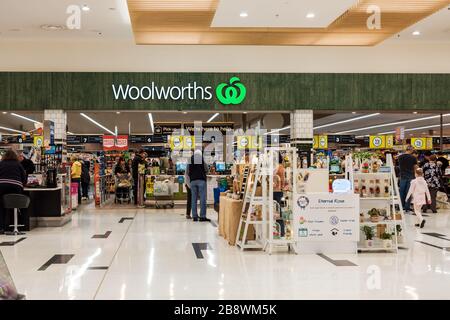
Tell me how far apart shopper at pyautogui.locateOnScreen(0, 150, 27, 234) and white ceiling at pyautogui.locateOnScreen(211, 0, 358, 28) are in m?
4.66

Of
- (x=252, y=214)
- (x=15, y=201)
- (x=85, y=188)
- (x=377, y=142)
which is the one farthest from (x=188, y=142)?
(x=252, y=214)

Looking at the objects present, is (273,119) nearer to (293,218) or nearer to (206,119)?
(206,119)

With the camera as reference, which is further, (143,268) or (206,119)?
(206,119)

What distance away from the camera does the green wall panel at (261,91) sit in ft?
44.1

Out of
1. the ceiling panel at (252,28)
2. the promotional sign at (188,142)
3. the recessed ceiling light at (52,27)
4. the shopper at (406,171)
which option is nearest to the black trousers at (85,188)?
the promotional sign at (188,142)

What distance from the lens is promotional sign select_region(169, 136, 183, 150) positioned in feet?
53.4

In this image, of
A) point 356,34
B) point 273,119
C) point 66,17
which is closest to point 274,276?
point 356,34

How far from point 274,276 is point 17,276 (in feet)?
8.69

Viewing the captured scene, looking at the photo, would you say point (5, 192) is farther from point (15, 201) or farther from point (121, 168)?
point (121, 168)

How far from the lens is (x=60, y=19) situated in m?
11.4

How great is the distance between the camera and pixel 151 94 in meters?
13.6

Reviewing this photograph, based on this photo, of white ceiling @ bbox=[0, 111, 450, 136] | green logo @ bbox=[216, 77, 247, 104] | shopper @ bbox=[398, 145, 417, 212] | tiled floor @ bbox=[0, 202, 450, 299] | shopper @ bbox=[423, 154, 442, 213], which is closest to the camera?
tiled floor @ bbox=[0, 202, 450, 299]

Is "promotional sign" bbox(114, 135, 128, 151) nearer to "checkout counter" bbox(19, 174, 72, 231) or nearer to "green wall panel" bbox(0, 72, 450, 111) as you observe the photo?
A: "green wall panel" bbox(0, 72, 450, 111)

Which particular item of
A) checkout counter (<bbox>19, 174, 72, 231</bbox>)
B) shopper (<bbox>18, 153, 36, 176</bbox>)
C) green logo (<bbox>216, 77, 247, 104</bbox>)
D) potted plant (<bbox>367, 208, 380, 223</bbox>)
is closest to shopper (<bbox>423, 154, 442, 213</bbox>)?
green logo (<bbox>216, 77, 247, 104</bbox>)
